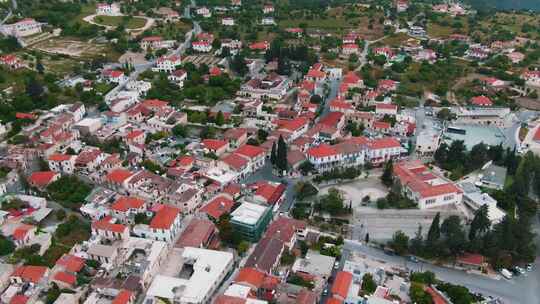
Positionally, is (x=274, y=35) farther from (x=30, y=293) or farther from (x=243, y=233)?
(x=30, y=293)

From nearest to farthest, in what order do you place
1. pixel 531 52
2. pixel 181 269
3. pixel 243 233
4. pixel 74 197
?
pixel 181 269
pixel 243 233
pixel 74 197
pixel 531 52

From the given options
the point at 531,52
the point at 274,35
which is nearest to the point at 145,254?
the point at 274,35

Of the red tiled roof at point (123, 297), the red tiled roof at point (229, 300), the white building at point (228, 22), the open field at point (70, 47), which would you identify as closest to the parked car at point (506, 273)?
the red tiled roof at point (229, 300)

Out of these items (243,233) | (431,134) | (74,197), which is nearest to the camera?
(243,233)

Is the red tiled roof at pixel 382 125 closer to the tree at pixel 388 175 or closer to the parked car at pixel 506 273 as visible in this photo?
the tree at pixel 388 175

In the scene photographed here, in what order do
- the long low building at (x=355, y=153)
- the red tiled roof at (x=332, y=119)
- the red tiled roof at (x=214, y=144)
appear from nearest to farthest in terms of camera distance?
the long low building at (x=355, y=153), the red tiled roof at (x=214, y=144), the red tiled roof at (x=332, y=119)

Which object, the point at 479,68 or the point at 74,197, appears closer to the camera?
the point at 74,197
